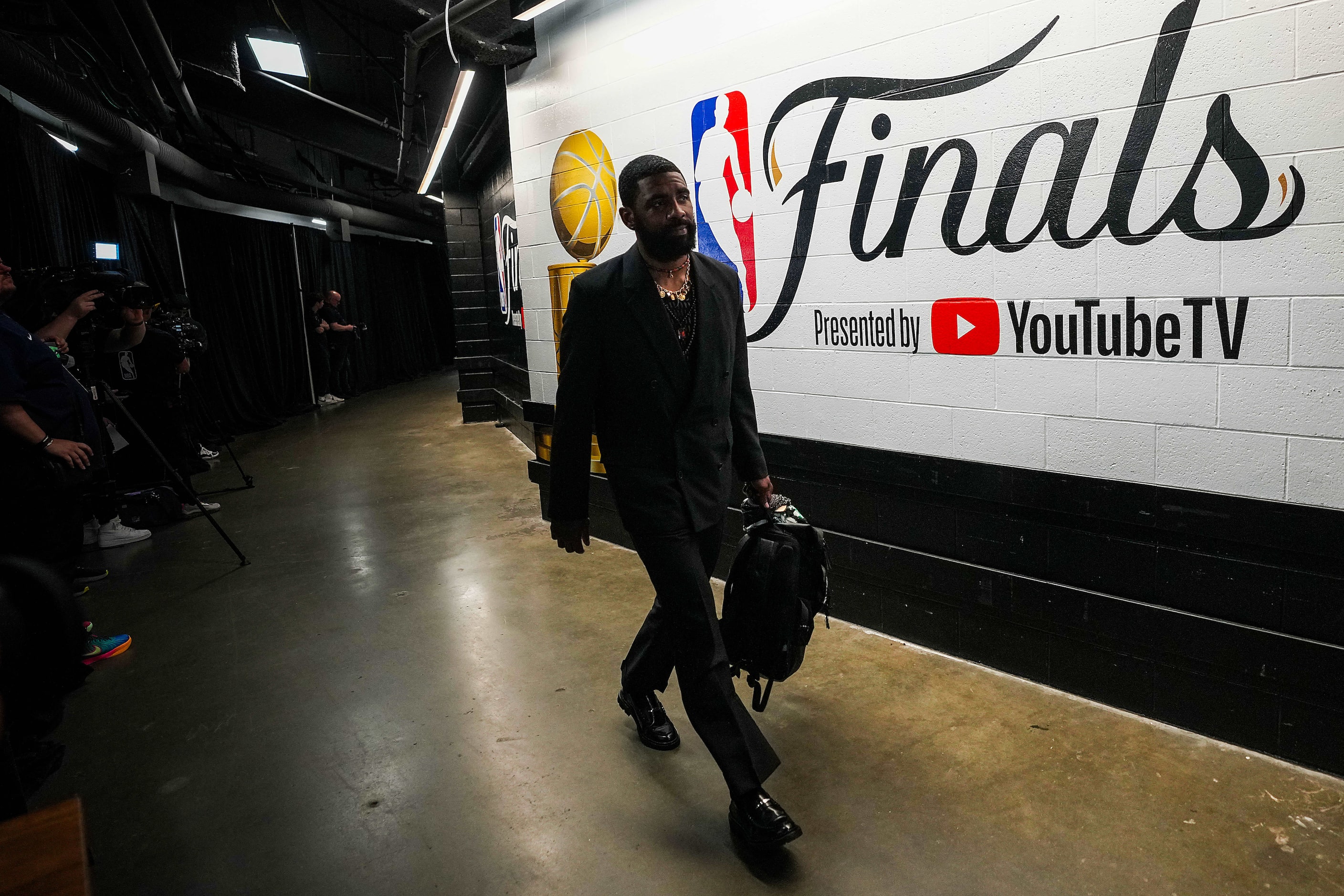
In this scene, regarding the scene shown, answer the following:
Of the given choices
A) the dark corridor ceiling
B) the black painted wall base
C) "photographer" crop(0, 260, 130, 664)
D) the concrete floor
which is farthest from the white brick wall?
"photographer" crop(0, 260, 130, 664)

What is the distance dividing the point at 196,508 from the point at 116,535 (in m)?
0.78

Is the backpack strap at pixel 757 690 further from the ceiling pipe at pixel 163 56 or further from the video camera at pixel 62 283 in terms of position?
the ceiling pipe at pixel 163 56

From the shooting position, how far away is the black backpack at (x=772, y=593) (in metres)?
1.96

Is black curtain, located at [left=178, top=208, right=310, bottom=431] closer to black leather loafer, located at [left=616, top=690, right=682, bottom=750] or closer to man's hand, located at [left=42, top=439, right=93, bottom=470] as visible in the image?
man's hand, located at [left=42, top=439, right=93, bottom=470]

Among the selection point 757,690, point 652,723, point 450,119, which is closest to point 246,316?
point 450,119

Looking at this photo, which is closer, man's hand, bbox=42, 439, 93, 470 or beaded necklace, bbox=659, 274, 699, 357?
beaded necklace, bbox=659, 274, 699, 357

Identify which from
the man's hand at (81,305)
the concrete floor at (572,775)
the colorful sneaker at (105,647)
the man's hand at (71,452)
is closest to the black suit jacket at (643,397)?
the concrete floor at (572,775)

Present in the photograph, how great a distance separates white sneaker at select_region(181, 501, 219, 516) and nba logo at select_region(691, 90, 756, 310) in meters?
4.11

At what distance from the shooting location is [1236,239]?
1.99 m

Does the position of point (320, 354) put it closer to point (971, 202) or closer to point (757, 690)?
point (971, 202)

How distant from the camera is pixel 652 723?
2.33m

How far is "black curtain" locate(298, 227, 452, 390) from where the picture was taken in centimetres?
1155

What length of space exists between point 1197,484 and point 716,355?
1.36m

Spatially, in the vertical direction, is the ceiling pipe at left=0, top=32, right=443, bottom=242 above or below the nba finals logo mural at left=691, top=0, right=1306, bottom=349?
above
